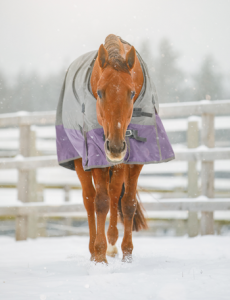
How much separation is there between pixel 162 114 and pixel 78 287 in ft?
9.70

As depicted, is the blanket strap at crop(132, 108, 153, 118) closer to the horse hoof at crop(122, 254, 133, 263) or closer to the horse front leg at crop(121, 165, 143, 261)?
the horse front leg at crop(121, 165, 143, 261)

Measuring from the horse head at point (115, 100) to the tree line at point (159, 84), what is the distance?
19.8m

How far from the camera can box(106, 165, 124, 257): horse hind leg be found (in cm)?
309

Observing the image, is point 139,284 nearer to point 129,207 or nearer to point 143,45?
point 129,207

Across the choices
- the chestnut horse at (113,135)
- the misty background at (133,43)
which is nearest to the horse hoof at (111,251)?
the chestnut horse at (113,135)

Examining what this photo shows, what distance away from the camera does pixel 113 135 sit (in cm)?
207

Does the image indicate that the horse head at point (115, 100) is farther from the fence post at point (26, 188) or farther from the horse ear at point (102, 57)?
the fence post at point (26, 188)

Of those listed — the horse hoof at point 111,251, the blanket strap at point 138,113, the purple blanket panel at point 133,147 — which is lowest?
the horse hoof at point 111,251

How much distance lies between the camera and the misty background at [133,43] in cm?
2373

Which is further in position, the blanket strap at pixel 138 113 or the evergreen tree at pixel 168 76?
the evergreen tree at pixel 168 76

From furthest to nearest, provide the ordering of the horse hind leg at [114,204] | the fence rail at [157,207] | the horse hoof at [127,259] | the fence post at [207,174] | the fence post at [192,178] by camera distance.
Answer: the fence post at [192,178], the fence post at [207,174], the fence rail at [157,207], the horse hind leg at [114,204], the horse hoof at [127,259]

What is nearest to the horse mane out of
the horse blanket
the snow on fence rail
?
the horse blanket

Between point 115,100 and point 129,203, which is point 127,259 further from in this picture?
point 115,100

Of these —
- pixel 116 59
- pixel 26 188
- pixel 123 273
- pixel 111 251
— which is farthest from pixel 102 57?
pixel 26 188
